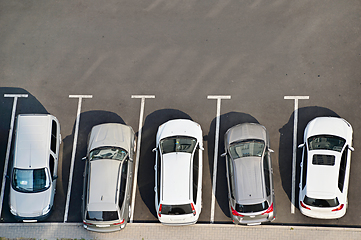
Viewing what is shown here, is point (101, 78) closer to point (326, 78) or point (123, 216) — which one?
point (123, 216)

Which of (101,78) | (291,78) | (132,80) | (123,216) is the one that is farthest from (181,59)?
(123,216)

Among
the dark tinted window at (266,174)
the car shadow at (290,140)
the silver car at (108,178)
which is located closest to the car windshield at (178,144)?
the silver car at (108,178)

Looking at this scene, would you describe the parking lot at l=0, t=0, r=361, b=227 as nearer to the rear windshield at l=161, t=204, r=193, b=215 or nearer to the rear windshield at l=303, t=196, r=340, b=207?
the rear windshield at l=303, t=196, r=340, b=207

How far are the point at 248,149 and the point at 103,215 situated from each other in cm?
607

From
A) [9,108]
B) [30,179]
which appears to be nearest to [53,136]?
[30,179]

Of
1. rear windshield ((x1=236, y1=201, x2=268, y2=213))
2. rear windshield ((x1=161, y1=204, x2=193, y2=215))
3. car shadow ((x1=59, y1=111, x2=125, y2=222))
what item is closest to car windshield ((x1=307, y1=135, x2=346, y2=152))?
rear windshield ((x1=236, y1=201, x2=268, y2=213))

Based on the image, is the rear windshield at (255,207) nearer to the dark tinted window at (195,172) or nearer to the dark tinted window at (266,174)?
the dark tinted window at (266,174)

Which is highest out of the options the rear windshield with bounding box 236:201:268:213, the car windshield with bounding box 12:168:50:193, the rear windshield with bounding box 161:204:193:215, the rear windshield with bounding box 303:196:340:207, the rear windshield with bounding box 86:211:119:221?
the car windshield with bounding box 12:168:50:193

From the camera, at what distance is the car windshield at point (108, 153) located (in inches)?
442

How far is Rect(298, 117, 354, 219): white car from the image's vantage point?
34.9 ft

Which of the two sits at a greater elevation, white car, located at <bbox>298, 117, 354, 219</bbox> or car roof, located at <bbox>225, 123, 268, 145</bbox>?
car roof, located at <bbox>225, 123, 268, 145</bbox>

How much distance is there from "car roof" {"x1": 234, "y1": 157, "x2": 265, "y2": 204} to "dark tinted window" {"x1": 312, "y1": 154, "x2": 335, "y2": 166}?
82.9 inches

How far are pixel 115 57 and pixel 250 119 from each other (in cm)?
665

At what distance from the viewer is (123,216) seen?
10984 millimetres
